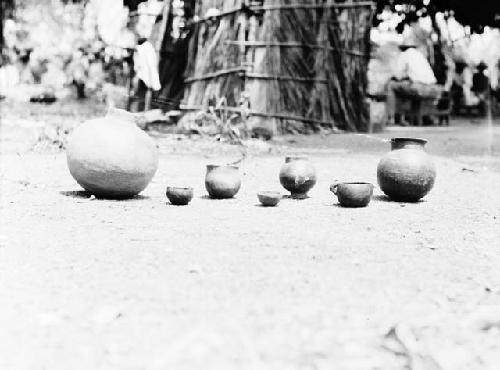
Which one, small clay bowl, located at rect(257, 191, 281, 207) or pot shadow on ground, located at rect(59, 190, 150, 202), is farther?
pot shadow on ground, located at rect(59, 190, 150, 202)

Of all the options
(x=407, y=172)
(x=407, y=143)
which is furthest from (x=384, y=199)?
(x=407, y=143)

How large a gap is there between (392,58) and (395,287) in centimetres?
1839

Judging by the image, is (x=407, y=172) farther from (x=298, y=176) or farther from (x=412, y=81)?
(x=412, y=81)

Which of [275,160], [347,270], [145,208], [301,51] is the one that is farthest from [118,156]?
[301,51]

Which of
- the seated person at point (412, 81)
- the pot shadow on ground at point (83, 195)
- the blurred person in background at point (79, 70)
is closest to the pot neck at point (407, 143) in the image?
the pot shadow on ground at point (83, 195)

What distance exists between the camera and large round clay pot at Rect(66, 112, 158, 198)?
489 centimetres

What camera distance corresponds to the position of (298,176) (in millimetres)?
5301

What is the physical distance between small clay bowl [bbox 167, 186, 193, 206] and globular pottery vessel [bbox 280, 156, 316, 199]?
35.7 inches

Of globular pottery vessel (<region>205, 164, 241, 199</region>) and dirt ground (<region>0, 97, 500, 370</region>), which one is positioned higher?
globular pottery vessel (<region>205, 164, 241, 199</region>)

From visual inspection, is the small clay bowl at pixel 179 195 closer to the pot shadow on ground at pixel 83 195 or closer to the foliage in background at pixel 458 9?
the pot shadow on ground at pixel 83 195

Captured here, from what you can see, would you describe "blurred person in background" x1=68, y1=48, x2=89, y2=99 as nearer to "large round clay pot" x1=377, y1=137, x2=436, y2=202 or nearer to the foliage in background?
the foliage in background

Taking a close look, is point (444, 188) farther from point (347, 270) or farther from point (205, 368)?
point (205, 368)

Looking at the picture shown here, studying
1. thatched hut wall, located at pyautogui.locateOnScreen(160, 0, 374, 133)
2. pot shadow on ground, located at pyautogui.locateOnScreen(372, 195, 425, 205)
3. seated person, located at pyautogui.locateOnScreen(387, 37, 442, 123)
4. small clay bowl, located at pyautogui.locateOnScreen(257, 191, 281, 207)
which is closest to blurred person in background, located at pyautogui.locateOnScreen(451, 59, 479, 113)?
seated person, located at pyautogui.locateOnScreen(387, 37, 442, 123)

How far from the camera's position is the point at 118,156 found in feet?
16.0
